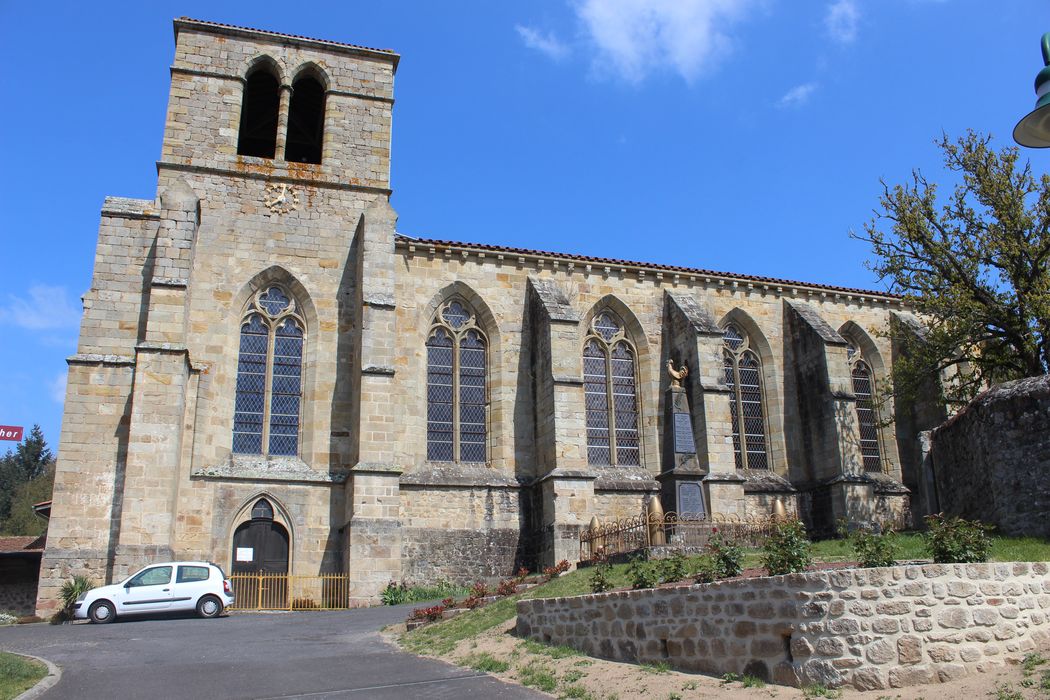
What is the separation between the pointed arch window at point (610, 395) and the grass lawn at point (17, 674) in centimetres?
1454

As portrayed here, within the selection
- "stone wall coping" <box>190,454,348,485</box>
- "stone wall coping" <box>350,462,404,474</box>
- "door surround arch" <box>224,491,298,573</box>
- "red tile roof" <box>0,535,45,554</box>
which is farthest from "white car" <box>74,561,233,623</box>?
"red tile roof" <box>0,535,45,554</box>

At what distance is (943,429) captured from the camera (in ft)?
58.2

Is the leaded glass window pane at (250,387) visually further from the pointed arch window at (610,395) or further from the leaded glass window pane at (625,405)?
the leaded glass window pane at (625,405)

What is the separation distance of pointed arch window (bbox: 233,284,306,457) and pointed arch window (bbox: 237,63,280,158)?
6.18 meters

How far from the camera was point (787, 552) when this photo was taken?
28.7 ft

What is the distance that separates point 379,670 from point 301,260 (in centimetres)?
1331

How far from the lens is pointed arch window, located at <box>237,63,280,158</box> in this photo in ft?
81.5

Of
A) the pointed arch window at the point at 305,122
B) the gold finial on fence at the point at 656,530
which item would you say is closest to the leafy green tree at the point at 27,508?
the pointed arch window at the point at 305,122

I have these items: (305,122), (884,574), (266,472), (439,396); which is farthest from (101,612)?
(305,122)

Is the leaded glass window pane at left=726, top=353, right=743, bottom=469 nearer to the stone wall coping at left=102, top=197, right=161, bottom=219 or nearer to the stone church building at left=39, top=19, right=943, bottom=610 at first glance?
the stone church building at left=39, top=19, right=943, bottom=610

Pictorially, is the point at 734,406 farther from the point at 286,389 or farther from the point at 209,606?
the point at 209,606

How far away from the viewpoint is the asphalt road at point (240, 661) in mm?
9266

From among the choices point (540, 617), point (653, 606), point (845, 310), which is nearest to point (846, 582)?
point (653, 606)

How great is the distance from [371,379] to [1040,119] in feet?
50.3
